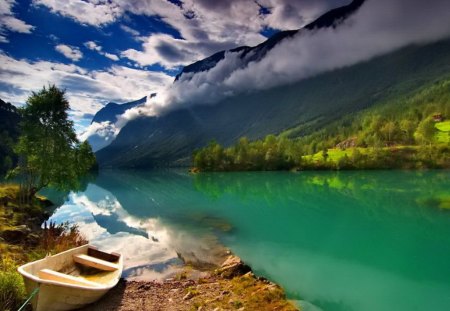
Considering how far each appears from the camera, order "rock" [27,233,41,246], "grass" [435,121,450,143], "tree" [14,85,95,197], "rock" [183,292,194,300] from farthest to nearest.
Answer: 1. "grass" [435,121,450,143]
2. "tree" [14,85,95,197]
3. "rock" [27,233,41,246]
4. "rock" [183,292,194,300]

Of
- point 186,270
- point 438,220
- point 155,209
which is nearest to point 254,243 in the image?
point 186,270

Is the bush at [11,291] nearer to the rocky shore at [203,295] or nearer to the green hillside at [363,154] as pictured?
the rocky shore at [203,295]

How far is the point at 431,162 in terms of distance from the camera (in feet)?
516

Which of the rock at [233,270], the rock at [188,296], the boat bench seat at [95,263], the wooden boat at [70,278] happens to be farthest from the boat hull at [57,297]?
the rock at [233,270]

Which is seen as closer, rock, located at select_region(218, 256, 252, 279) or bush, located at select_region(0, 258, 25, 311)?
bush, located at select_region(0, 258, 25, 311)

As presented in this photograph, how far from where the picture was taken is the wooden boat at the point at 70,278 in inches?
596

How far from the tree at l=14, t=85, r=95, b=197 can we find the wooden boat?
86.9ft

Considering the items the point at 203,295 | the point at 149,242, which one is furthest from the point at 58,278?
the point at 149,242

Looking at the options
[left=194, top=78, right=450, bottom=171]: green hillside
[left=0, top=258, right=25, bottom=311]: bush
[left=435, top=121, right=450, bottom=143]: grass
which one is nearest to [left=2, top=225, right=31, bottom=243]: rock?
[left=0, top=258, right=25, bottom=311]: bush

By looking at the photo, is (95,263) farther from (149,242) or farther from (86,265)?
(149,242)

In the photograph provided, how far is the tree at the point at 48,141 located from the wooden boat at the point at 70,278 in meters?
26.5

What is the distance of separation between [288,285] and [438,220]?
1185 inches

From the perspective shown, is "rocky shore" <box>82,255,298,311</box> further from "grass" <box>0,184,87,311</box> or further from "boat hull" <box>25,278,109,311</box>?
"grass" <box>0,184,87,311</box>

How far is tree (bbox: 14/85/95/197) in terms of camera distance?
148 ft
